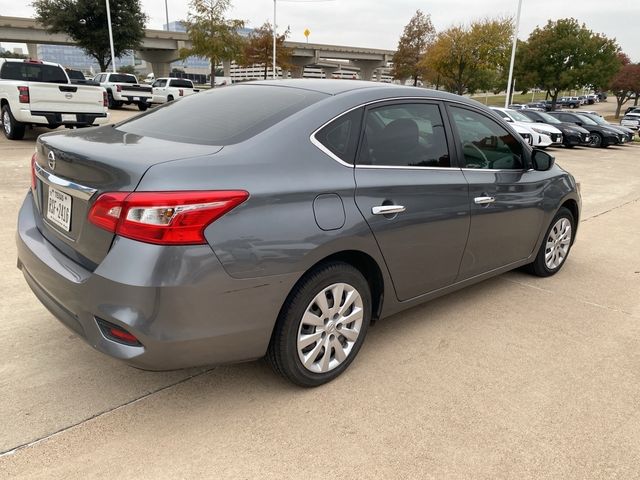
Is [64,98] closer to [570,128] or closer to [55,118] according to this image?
[55,118]

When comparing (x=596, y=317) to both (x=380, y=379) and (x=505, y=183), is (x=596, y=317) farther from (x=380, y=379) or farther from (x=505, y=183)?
(x=380, y=379)

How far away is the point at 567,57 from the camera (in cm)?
3978

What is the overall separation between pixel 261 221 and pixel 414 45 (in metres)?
50.5

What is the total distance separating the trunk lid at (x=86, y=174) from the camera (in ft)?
7.39

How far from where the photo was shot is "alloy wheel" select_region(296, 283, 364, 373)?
8.73ft

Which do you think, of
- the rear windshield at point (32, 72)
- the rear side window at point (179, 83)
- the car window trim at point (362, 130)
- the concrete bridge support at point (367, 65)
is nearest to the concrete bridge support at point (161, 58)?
the concrete bridge support at point (367, 65)

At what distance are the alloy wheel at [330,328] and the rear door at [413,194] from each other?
33cm

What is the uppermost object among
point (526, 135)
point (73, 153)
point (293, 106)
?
point (293, 106)

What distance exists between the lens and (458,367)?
10.2 ft

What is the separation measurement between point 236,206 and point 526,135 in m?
17.2

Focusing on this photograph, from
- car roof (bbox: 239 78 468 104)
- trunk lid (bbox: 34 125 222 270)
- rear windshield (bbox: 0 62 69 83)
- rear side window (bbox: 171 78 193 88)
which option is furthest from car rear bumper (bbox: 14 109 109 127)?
rear side window (bbox: 171 78 193 88)

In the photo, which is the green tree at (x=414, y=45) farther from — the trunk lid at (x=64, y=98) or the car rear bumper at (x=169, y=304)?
the car rear bumper at (x=169, y=304)

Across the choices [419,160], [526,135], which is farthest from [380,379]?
[526,135]

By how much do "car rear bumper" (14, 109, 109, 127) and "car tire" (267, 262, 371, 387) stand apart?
9.87 m
